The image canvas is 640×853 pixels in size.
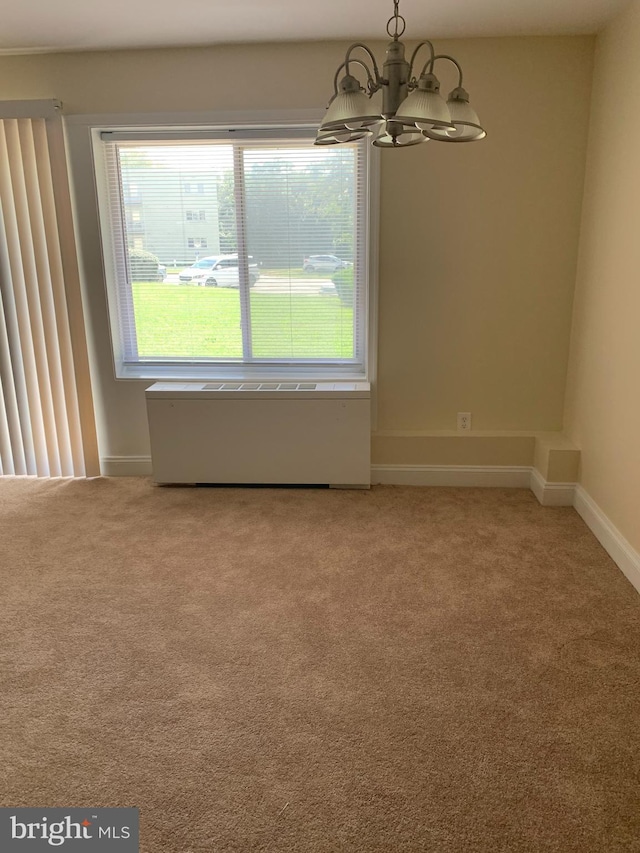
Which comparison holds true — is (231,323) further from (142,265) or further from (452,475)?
(452,475)

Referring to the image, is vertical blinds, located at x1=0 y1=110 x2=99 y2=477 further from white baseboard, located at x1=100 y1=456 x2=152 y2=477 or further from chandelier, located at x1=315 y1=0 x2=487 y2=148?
chandelier, located at x1=315 y1=0 x2=487 y2=148

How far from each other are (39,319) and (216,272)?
1.12 metres

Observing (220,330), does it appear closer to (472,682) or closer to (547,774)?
(472,682)

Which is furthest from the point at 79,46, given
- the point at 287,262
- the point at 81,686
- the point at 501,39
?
the point at 81,686

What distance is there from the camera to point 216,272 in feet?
11.8

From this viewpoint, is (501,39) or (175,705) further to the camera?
(501,39)

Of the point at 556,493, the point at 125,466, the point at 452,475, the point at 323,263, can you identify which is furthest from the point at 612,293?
the point at 125,466

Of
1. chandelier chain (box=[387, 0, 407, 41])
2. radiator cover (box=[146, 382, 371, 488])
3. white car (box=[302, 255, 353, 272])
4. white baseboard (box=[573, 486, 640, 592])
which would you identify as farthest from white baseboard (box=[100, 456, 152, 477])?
chandelier chain (box=[387, 0, 407, 41])

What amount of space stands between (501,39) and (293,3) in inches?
45.5

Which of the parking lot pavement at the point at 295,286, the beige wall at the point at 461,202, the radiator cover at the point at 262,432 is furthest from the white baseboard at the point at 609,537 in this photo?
the parking lot pavement at the point at 295,286

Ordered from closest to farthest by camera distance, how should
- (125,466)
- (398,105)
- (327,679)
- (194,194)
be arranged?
(398,105), (327,679), (194,194), (125,466)

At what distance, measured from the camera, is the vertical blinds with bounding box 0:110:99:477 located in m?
3.39

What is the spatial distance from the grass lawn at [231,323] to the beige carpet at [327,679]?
3.61 feet

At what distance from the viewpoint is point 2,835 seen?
57.6 inches
